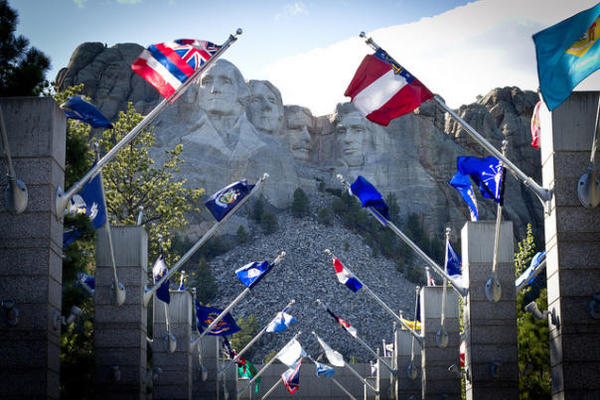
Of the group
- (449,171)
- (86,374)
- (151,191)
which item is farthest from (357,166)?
(86,374)

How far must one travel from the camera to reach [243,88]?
131 meters

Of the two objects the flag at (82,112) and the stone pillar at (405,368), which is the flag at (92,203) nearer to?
the flag at (82,112)

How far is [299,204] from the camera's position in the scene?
5015 inches

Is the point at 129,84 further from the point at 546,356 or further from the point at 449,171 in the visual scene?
the point at 546,356

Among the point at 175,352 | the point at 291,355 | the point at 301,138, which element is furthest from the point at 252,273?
the point at 301,138

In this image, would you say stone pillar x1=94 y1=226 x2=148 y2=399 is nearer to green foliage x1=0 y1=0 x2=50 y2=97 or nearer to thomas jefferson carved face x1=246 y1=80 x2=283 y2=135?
green foliage x1=0 y1=0 x2=50 y2=97

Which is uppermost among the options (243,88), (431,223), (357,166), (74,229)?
(243,88)

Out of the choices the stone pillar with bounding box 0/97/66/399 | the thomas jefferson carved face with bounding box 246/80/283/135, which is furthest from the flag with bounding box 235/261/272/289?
the thomas jefferson carved face with bounding box 246/80/283/135

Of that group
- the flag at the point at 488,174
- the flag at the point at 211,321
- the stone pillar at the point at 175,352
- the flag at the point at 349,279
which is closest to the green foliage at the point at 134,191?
the flag at the point at 211,321

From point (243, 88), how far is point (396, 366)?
9302 centimetres

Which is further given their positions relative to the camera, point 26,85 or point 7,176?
point 26,85

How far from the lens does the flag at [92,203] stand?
76.2 ft

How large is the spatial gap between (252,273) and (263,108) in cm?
10211

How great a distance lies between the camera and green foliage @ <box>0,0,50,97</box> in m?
25.2
